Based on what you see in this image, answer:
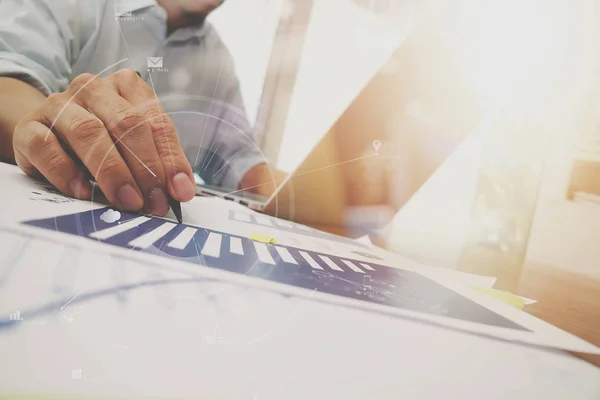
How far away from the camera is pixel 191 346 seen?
124 millimetres

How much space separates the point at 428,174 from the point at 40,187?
39 centimetres

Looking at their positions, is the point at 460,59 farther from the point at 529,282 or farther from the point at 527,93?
the point at 529,282

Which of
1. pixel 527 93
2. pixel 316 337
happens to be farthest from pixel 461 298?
pixel 527 93

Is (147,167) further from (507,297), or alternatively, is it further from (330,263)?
(507,297)

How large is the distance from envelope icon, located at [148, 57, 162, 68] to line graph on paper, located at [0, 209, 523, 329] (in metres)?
0.15

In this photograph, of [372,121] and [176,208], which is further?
[372,121]

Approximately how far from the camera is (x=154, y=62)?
1.06 feet

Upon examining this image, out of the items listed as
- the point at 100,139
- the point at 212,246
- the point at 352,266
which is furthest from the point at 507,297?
the point at 100,139

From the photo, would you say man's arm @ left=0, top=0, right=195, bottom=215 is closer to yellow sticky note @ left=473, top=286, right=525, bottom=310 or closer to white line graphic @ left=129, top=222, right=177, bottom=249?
white line graphic @ left=129, top=222, right=177, bottom=249

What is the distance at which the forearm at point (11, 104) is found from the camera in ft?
0.96

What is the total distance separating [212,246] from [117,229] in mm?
57

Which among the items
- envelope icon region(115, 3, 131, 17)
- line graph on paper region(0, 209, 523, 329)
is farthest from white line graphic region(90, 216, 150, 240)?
envelope icon region(115, 3, 131, 17)

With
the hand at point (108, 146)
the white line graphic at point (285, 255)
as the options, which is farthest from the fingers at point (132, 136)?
the white line graphic at point (285, 255)

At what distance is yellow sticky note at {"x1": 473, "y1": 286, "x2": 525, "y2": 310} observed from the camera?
0.25 m
